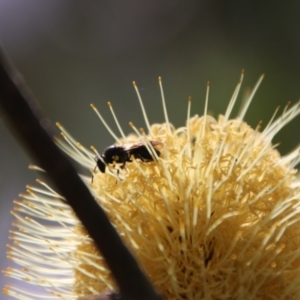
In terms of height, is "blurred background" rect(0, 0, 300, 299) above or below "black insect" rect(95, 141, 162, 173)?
above

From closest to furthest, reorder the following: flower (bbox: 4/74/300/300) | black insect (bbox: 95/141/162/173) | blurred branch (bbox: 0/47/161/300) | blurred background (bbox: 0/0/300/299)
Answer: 1. blurred branch (bbox: 0/47/161/300)
2. flower (bbox: 4/74/300/300)
3. black insect (bbox: 95/141/162/173)
4. blurred background (bbox: 0/0/300/299)

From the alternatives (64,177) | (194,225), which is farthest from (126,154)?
(64,177)

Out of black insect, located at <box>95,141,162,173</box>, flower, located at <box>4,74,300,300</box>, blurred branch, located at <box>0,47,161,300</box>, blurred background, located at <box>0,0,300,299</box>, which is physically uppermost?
blurred background, located at <box>0,0,300,299</box>

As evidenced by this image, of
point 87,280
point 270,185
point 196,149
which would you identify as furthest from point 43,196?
point 270,185

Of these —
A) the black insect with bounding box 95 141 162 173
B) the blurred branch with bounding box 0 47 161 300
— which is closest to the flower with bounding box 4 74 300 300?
the black insect with bounding box 95 141 162 173

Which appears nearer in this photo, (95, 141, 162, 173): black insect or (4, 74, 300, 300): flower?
(4, 74, 300, 300): flower

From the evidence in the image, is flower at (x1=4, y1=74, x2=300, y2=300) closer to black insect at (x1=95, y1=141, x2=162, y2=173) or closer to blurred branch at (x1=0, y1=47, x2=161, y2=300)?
black insect at (x1=95, y1=141, x2=162, y2=173)
